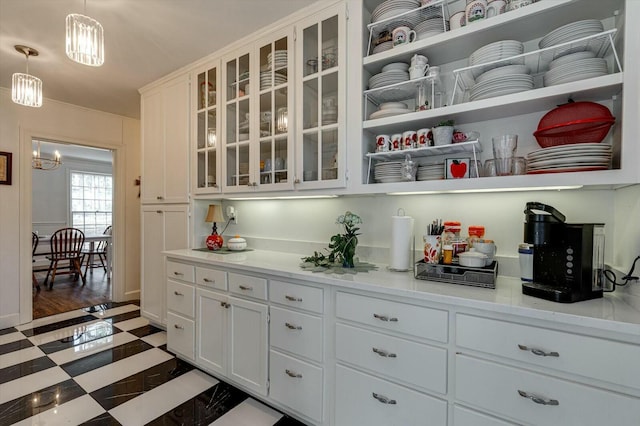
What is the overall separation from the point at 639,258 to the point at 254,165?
203 cm

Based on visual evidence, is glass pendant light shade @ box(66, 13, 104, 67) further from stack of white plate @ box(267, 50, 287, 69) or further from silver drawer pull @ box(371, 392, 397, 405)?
silver drawer pull @ box(371, 392, 397, 405)

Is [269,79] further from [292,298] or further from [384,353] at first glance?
[384,353]

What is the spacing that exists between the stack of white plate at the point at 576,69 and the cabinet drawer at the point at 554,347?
990 millimetres

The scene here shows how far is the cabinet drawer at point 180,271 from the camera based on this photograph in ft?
7.37

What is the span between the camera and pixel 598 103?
130 centimetres

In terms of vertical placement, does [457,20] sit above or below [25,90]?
above

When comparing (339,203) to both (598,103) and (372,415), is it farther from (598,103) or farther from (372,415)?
(598,103)

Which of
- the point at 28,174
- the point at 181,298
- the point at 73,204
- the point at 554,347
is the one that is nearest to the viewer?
the point at 554,347

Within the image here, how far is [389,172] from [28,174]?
3.83 meters

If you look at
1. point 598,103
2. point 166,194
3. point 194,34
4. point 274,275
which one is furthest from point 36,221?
point 598,103

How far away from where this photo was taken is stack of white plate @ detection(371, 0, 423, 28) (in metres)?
1.62

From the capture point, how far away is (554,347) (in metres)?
1.03

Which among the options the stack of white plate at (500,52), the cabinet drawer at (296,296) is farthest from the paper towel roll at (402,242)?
the stack of white plate at (500,52)

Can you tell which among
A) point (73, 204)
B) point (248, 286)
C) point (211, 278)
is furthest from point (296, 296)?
point (73, 204)
